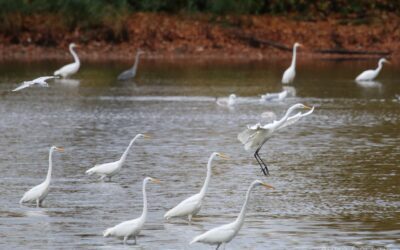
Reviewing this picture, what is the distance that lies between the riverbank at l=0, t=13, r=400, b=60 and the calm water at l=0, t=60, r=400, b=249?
19.8ft

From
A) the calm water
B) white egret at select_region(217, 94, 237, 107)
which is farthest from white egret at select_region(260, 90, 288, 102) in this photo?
white egret at select_region(217, 94, 237, 107)

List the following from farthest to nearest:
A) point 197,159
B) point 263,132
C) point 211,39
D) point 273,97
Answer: point 211,39 → point 273,97 → point 197,159 → point 263,132

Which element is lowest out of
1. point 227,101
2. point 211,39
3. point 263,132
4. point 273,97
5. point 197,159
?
point 211,39

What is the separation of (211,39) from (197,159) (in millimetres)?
22332

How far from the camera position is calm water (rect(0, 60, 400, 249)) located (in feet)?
42.1

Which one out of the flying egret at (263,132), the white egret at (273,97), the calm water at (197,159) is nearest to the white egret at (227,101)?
the calm water at (197,159)

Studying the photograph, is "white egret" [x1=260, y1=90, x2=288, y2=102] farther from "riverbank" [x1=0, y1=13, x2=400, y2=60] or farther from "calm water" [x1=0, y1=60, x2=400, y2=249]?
"riverbank" [x1=0, y1=13, x2=400, y2=60]

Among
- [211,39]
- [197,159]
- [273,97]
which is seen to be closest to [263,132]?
[197,159]

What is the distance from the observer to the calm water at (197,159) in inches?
505

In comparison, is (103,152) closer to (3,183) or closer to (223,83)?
(3,183)

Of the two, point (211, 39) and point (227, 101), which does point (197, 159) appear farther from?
point (211, 39)

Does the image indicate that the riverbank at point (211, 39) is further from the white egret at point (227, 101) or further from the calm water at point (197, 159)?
the white egret at point (227, 101)

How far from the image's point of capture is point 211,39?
4031 cm

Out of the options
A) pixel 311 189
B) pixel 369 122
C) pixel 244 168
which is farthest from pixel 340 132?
pixel 311 189
